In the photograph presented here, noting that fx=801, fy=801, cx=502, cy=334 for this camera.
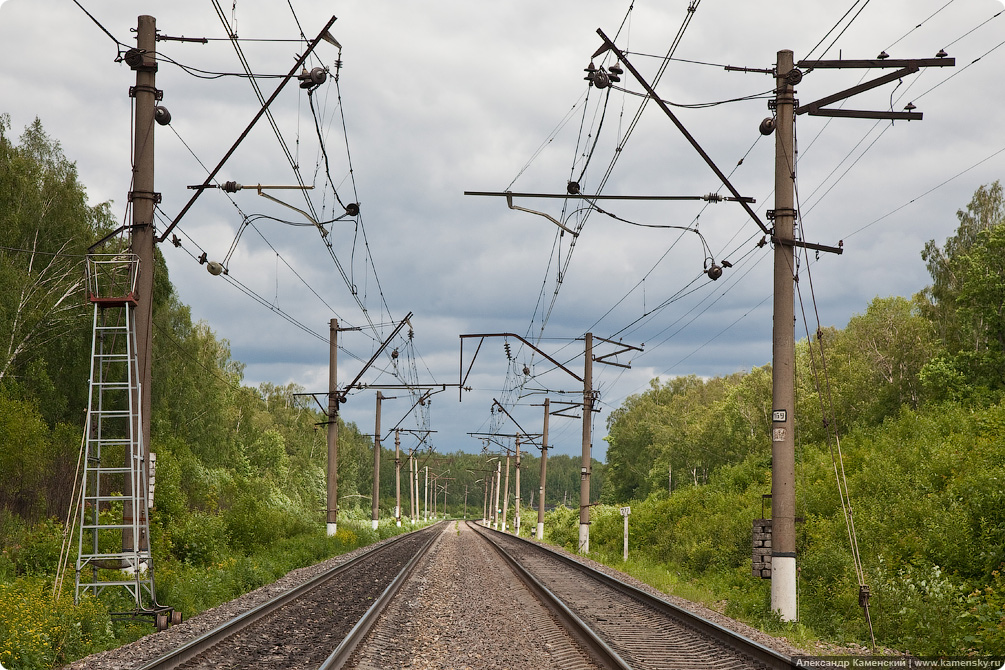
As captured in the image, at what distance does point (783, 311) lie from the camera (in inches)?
575

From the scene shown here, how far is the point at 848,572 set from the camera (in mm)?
15281

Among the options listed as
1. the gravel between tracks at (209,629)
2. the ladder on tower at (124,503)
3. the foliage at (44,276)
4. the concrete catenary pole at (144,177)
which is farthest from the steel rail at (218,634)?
the foliage at (44,276)

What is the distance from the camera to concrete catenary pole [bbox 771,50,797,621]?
564 inches

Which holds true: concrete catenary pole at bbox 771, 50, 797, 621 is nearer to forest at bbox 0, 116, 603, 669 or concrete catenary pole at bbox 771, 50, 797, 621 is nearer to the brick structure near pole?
the brick structure near pole

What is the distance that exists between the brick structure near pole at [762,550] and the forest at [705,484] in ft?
2.72

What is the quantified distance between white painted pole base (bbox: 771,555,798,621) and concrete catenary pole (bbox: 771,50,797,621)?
49 cm

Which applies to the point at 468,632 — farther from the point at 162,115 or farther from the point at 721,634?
the point at 162,115

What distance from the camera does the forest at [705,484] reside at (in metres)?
12.7

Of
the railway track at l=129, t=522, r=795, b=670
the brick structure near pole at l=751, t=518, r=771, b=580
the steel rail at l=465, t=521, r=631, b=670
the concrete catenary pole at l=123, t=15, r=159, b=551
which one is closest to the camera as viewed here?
the steel rail at l=465, t=521, r=631, b=670

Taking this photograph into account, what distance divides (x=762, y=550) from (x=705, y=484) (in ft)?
101

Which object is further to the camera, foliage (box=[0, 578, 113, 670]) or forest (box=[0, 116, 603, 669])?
forest (box=[0, 116, 603, 669])

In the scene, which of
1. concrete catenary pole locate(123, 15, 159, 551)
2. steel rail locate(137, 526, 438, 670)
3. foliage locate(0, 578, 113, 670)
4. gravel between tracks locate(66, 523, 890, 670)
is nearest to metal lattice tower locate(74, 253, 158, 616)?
concrete catenary pole locate(123, 15, 159, 551)

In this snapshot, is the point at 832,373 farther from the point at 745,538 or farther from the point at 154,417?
the point at 154,417

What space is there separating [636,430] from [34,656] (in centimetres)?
10576
